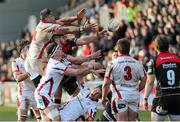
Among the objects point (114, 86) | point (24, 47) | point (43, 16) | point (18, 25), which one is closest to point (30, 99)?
point (24, 47)

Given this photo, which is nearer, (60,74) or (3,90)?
(60,74)

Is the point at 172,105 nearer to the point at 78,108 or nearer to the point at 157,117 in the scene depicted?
the point at 157,117

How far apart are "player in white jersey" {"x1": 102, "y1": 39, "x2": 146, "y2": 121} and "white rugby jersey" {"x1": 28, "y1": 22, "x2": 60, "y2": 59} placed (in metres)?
1.90

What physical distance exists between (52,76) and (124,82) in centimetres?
135

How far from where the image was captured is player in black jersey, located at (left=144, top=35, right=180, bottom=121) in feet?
48.1

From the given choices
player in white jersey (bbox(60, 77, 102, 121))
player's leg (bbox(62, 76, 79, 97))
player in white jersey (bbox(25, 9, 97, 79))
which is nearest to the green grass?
player's leg (bbox(62, 76, 79, 97))

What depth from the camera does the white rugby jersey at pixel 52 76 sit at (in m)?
14.6

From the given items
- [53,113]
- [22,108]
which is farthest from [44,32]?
[22,108]

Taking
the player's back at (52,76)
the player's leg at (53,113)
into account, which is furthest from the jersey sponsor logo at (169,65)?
the player's leg at (53,113)

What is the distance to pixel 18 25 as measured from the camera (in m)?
39.8

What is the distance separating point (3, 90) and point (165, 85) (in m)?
15.2

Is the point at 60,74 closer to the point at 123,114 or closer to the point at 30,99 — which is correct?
the point at 123,114

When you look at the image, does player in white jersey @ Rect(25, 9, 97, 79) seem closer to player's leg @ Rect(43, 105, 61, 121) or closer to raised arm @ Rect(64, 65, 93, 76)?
raised arm @ Rect(64, 65, 93, 76)

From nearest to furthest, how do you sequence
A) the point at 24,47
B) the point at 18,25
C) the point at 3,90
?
the point at 24,47, the point at 3,90, the point at 18,25
